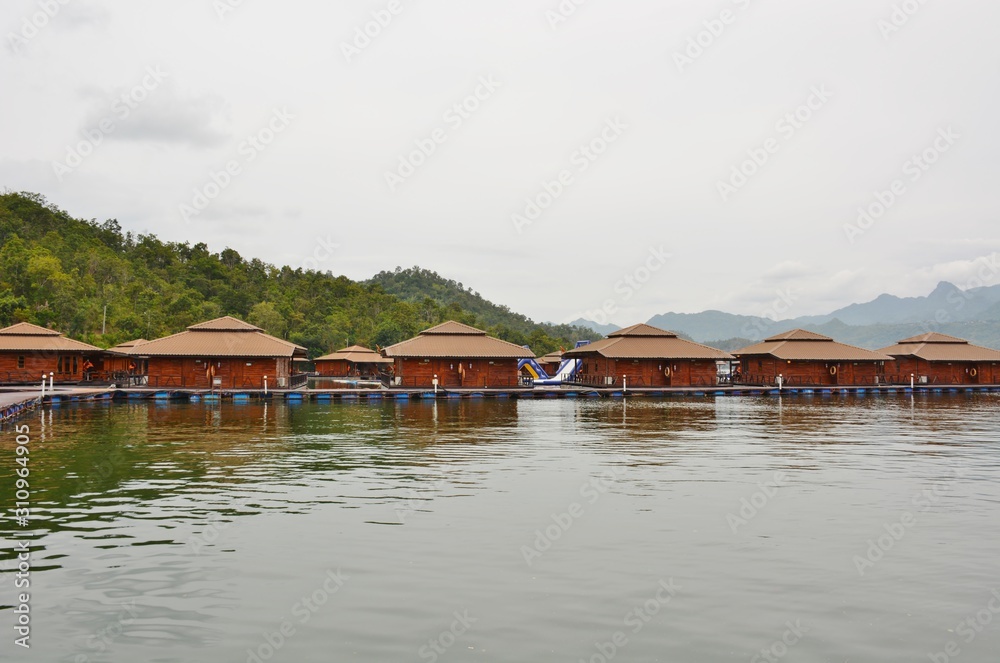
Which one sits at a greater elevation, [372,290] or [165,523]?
[372,290]

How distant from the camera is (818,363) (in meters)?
56.8

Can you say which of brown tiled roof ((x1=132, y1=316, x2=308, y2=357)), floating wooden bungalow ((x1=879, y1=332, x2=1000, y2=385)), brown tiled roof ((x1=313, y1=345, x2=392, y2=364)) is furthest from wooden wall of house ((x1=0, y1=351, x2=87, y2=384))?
floating wooden bungalow ((x1=879, y1=332, x2=1000, y2=385))

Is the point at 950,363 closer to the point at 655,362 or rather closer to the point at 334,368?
the point at 655,362

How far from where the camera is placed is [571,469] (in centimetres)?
1922

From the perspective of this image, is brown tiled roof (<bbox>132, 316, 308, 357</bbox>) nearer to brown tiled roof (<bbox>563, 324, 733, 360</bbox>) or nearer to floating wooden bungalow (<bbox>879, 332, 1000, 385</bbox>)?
brown tiled roof (<bbox>563, 324, 733, 360</bbox>)

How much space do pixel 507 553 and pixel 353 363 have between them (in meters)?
77.4

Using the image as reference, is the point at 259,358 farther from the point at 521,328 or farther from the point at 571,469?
the point at 521,328

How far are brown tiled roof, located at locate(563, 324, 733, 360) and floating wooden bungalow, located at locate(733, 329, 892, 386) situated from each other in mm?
5376

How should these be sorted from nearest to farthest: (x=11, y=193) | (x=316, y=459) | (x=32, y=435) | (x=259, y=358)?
(x=316, y=459) < (x=32, y=435) < (x=259, y=358) < (x=11, y=193)

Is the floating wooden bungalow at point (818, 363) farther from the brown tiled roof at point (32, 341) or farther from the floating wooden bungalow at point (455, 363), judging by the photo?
the brown tiled roof at point (32, 341)

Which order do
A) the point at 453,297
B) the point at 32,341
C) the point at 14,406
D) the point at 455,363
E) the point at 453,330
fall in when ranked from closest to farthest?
1. the point at 14,406
2. the point at 32,341
3. the point at 455,363
4. the point at 453,330
5. the point at 453,297

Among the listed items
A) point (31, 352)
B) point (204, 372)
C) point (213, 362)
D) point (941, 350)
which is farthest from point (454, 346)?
point (941, 350)

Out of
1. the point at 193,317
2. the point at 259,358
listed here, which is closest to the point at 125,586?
the point at 259,358

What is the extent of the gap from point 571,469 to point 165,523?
33.9 ft
